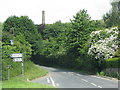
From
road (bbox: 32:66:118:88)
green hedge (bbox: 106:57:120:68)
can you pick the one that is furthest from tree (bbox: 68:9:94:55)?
road (bbox: 32:66:118:88)

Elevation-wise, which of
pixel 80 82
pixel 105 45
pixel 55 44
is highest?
pixel 105 45

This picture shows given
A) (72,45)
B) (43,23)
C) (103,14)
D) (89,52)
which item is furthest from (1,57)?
(43,23)

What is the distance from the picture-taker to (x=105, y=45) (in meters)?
38.2

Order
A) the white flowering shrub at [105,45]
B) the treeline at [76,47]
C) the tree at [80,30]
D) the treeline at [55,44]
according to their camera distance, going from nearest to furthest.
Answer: the white flowering shrub at [105,45], the treeline at [55,44], the treeline at [76,47], the tree at [80,30]

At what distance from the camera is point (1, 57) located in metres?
29.9

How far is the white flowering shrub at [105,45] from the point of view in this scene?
37250mm

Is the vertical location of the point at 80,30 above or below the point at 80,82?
above

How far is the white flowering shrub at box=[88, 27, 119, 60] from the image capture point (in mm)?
37250

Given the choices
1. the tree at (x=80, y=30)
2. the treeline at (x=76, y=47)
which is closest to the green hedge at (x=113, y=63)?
the treeline at (x=76, y=47)

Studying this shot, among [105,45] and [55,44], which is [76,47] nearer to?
[105,45]

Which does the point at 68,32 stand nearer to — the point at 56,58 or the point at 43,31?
the point at 56,58

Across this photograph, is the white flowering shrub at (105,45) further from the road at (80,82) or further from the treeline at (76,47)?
the road at (80,82)

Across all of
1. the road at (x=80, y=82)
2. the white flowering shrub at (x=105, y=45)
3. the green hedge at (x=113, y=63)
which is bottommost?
the road at (x=80, y=82)

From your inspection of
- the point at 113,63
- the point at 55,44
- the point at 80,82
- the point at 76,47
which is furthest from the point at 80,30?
the point at 80,82
